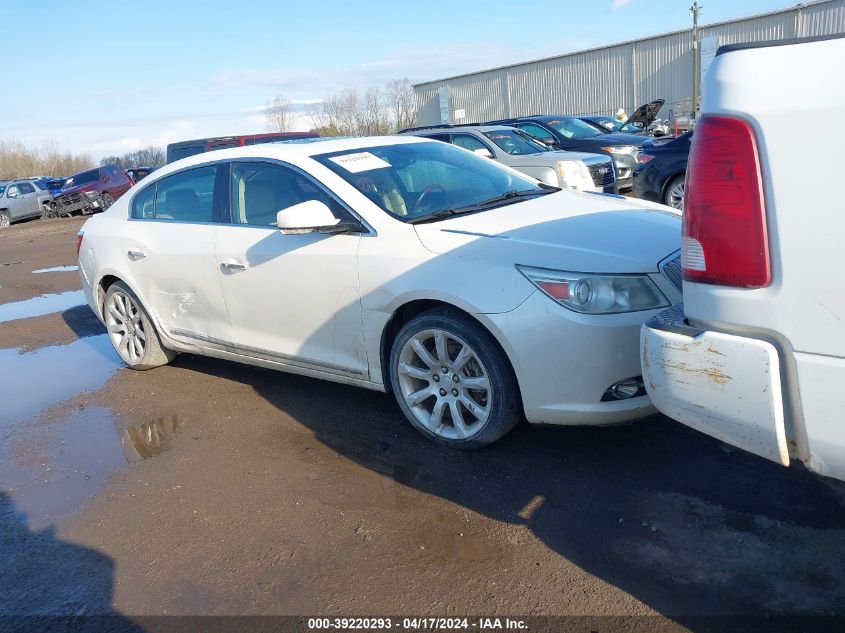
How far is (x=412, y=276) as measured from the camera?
3.82m

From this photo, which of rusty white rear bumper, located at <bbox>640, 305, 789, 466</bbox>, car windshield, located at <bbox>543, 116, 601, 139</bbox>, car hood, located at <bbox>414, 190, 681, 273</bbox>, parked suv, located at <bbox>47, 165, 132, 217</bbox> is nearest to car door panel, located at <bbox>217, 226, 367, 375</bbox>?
car hood, located at <bbox>414, 190, 681, 273</bbox>

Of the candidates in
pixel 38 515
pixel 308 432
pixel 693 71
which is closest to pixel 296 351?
pixel 308 432

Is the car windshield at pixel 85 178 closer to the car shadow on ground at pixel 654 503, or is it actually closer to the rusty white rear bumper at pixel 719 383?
the car shadow on ground at pixel 654 503

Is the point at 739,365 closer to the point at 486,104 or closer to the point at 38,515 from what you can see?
the point at 38,515

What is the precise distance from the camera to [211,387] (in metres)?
5.45

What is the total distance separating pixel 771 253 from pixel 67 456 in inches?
157

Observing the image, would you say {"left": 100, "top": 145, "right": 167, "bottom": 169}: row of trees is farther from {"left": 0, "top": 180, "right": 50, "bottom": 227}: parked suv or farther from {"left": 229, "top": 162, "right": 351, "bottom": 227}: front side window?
{"left": 229, "top": 162, "right": 351, "bottom": 227}: front side window

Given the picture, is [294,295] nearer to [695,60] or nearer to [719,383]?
[719,383]

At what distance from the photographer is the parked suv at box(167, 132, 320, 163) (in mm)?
13406

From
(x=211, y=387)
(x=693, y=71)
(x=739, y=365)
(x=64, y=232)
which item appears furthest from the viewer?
(x=693, y=71)

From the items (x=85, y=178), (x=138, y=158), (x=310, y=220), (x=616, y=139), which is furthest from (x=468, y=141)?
(x=138, y=158)

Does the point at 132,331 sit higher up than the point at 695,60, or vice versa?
the point at 695,60

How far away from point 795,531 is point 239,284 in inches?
129

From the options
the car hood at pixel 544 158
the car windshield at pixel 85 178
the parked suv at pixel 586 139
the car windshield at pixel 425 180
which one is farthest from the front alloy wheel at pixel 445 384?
the car windshield at pixel 85 178
